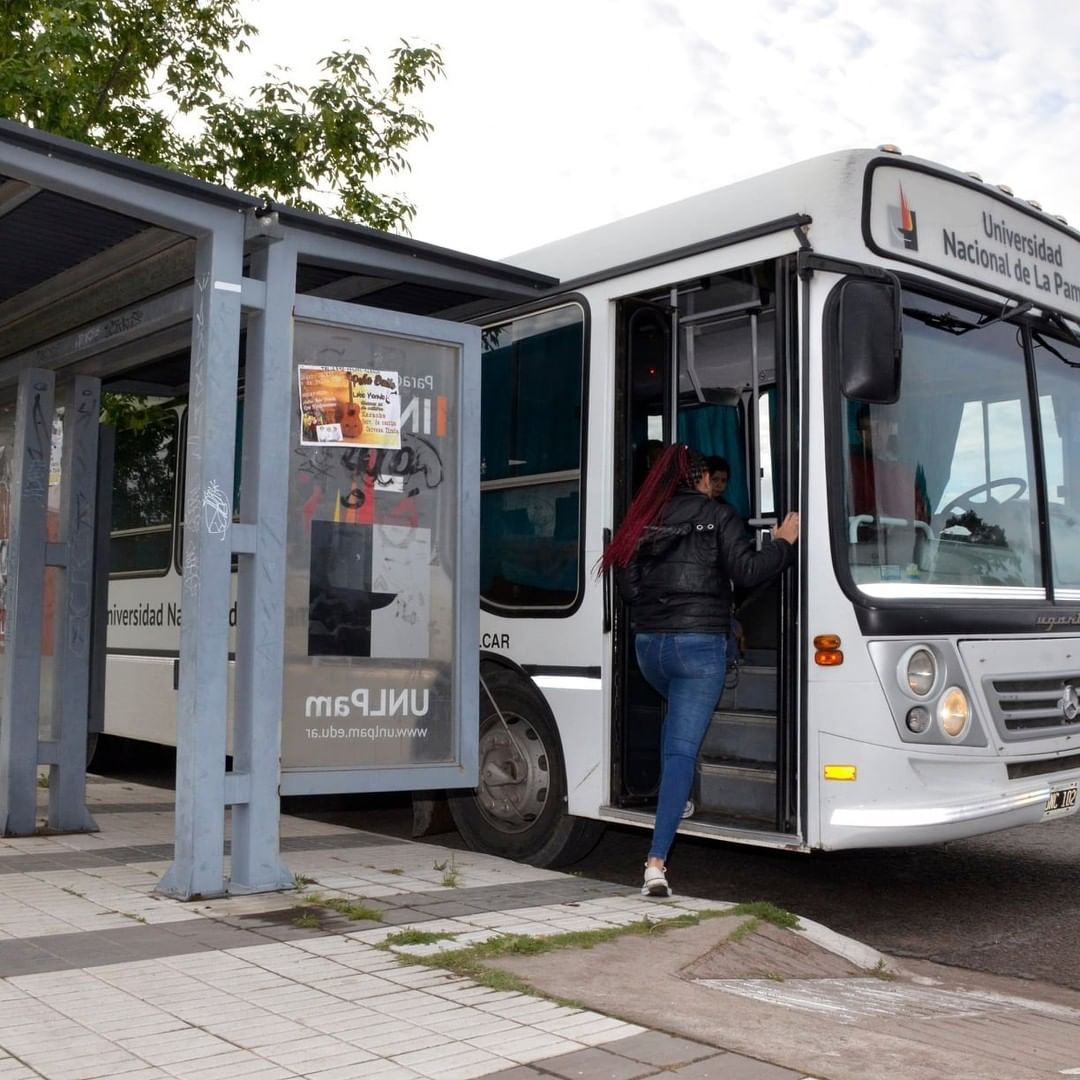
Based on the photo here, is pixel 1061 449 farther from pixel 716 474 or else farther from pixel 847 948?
pixel 847 948

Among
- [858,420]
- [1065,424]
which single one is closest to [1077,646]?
[1065,424]

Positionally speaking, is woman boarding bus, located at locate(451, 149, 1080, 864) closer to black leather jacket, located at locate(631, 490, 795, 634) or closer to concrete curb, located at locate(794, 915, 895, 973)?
black leather jacket, located at locate(631, 490, 795, 634)

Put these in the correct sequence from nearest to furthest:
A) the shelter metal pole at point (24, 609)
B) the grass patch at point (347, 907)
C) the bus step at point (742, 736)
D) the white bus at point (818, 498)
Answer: the grass patch at point (347, 907) → the white bus at point (818, 498) → the bus step at point (742, 736) → the shelter metal pole at point (24, 609)

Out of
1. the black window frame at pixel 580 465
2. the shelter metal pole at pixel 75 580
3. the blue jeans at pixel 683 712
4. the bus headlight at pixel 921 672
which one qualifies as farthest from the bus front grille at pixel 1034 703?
the shelter metal pole at pixel 75 580

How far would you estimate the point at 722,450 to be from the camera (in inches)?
288

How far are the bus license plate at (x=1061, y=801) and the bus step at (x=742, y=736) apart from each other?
4.06 ft

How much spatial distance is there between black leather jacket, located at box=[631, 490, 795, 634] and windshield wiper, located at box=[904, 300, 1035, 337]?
123 centimetres

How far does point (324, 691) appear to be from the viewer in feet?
21.3

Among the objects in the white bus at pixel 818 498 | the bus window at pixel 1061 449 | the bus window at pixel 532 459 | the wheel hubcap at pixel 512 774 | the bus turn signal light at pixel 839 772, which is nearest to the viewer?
the bus turn signal light at pixel 839 772

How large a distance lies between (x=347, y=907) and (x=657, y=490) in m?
2.31

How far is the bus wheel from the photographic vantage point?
7.18 m

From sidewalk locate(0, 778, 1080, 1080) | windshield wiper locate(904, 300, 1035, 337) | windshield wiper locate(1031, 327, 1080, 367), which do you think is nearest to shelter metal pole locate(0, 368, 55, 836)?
sidewalk locate(0, 778, 1080, 1080)

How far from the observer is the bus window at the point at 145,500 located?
34.9 feet

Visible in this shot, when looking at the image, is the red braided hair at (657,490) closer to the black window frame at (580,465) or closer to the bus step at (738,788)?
the black window frame at (580,465)
